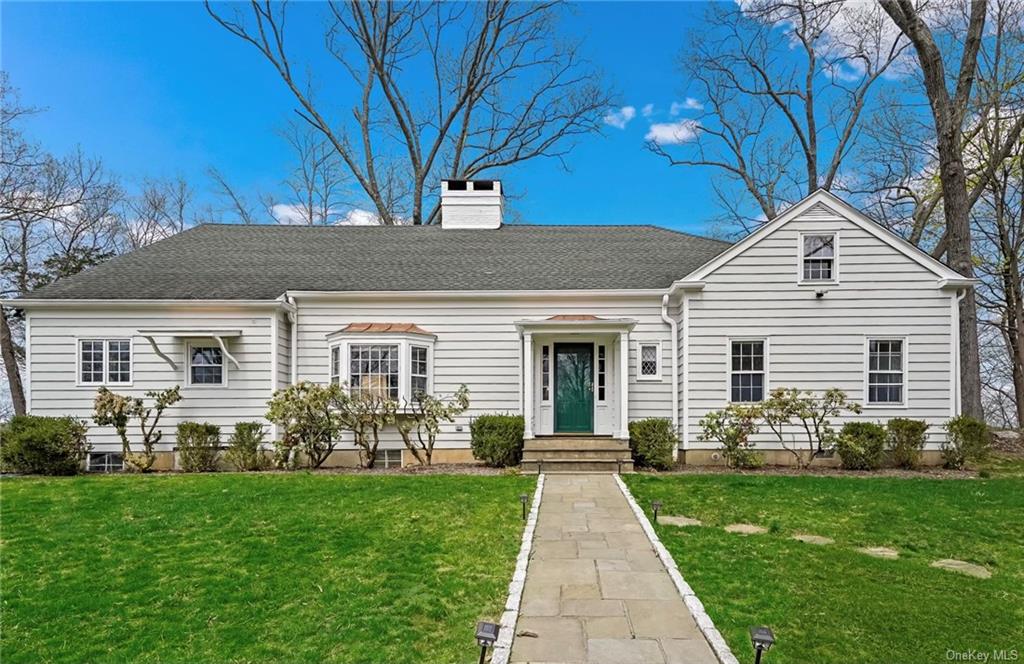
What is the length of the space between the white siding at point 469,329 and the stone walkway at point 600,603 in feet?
18.8

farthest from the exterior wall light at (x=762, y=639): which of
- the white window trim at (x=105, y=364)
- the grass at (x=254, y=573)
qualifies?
the white window trim at (x=105, y=364)

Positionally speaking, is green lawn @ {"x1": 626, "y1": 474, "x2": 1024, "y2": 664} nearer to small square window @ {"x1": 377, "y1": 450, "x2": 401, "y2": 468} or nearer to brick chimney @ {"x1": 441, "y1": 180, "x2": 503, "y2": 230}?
small square window @ {"x1": 377, "y1": 450, "x2": 401, "y2": 468}

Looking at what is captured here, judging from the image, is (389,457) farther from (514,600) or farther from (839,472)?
(839,472)

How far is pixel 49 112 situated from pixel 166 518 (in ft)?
54.8

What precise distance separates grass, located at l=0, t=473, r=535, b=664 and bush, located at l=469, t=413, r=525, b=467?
2.39 m

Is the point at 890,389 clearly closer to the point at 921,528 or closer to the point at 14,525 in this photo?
the point at 921,528

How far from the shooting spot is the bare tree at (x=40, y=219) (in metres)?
17.8

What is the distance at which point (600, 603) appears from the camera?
4504 millimetres

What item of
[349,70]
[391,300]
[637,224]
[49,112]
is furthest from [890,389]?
[49,112]

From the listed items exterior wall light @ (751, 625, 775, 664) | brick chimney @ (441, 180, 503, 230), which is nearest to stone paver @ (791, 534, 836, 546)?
exterior wall light @ (751, 625, 775, 664)

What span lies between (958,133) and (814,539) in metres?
12.4

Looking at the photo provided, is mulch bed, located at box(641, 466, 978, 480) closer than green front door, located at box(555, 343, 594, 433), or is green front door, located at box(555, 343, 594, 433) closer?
mulch bed, located at box(641, 466, 978, 480)

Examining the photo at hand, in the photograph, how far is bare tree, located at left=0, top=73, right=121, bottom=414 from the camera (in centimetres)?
1777

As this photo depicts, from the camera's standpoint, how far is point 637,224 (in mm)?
16953
